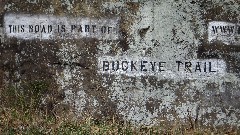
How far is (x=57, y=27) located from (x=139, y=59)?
0.88 metres

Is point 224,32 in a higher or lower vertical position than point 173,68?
higher

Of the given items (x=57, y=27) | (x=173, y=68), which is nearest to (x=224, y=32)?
(x=173, y=68)

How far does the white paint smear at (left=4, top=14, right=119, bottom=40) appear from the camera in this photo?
202 inches

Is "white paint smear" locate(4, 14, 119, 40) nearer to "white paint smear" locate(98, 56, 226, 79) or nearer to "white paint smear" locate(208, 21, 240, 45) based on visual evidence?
"white paint smear" locate(98, 56, 226, 79)

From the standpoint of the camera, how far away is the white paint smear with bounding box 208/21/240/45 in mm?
5195

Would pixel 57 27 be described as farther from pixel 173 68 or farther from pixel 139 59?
pixel 173 68

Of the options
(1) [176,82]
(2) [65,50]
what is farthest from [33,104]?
(1) [176,82]

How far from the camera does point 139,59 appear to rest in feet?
17.0

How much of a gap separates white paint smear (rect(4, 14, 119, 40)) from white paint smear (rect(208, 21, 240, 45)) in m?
0.96

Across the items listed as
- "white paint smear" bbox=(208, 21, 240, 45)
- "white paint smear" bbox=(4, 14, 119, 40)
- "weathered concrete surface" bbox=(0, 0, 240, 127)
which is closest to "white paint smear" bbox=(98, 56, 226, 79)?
"weathered concrete surface" bbox=(0, 0, 240, 127)

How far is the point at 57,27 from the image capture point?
5.15 meters

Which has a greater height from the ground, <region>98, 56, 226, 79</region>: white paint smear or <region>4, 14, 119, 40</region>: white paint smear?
<region>4, 14, 119, 40</region>: white paint smear

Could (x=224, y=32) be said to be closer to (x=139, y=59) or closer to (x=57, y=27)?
(x=139, y=59)

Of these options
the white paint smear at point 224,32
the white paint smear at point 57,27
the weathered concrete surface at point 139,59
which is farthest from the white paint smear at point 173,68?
the white paint smear at point 57,27
